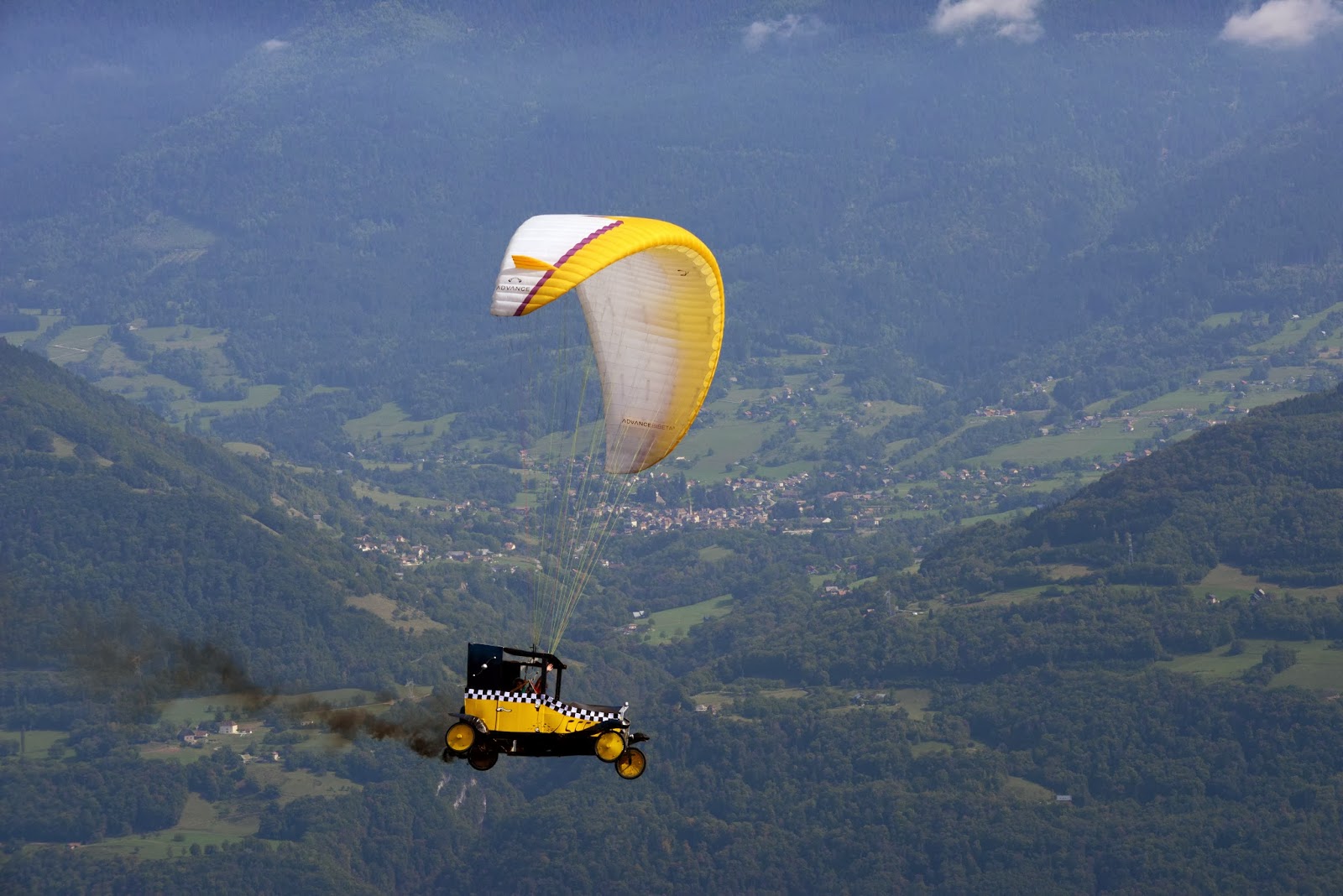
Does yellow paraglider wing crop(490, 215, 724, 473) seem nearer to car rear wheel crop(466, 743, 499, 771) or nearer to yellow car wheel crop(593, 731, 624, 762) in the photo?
yellow car wheel crop(593, 731, 624, 762)

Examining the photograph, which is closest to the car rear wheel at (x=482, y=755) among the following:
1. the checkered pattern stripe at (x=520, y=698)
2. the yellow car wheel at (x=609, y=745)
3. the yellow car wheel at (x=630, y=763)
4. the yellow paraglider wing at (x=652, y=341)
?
the checkered pattern stripe at (x=520, y=698)

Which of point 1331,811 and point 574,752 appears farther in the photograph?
point 1331,811

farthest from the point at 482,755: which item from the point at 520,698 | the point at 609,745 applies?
the point at 609,745

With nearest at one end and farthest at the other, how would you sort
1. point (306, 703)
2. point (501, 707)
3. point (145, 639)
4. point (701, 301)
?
point (501, 707), point (701, 301), point (306, 703), point (145, 639)

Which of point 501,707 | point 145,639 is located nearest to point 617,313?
point 501,707

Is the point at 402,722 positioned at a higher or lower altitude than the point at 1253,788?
lower

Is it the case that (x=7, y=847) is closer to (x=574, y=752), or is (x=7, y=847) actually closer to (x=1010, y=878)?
(x=1010, y=878)
